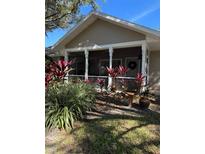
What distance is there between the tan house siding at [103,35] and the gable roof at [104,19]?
0.25m

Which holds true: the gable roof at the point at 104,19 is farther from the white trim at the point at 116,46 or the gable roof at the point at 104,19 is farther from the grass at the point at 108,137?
the grass at the point at 108,137

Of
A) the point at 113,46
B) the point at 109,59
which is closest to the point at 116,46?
the point at 113,46

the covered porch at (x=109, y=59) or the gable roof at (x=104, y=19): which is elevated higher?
the gable roof at (x=104, y=19)

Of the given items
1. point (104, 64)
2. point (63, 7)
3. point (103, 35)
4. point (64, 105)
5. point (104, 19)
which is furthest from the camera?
point (104, 64)

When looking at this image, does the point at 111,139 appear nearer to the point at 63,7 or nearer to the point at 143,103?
the point at 143,103

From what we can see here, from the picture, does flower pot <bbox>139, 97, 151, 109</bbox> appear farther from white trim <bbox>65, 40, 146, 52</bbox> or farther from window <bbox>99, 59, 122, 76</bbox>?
window <bbox>99, 59, 122, 76</bbox>

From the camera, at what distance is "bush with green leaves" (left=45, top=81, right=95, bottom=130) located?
15.6 ft

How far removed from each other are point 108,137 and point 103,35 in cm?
874

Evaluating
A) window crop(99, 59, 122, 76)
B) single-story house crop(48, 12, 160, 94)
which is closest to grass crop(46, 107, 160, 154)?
single-story house crop(48, 12, 160, 94)

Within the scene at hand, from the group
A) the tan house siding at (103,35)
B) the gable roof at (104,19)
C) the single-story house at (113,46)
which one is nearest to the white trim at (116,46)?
the single-story house at (113,46)

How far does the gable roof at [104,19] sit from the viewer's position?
31.3ft

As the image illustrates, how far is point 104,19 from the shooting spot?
11.7 m

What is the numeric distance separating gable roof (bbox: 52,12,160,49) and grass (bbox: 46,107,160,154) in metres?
4.82
